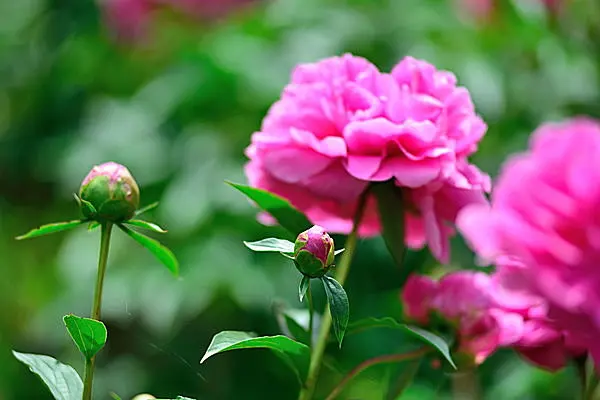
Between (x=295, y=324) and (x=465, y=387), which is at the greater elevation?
(x=295, y=324)

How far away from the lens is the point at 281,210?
1.88 ft

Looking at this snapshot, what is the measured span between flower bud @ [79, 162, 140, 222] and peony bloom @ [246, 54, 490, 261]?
9cm

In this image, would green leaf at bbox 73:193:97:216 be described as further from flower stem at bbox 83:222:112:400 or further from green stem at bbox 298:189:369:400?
green stem at bbox 298:189:369:400

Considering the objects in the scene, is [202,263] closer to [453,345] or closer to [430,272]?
[430,272]

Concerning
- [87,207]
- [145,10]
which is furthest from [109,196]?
[145,10]

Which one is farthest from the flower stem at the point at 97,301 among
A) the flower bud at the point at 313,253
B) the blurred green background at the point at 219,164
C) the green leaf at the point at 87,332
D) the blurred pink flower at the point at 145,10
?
the blurred pink flower at the point at 145,10

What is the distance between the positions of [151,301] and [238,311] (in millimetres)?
152

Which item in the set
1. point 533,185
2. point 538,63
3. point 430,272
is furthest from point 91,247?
point 533,185

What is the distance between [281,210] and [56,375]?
0.52 feet

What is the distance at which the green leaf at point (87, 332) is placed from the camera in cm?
47

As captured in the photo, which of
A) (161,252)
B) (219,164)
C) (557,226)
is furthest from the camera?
(219,164)

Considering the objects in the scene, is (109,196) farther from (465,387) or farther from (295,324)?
(465,387)

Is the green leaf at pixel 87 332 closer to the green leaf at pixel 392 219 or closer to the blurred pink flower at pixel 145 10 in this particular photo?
the green leaf at pixel 392 219

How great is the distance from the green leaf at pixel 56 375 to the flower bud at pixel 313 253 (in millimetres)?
134
